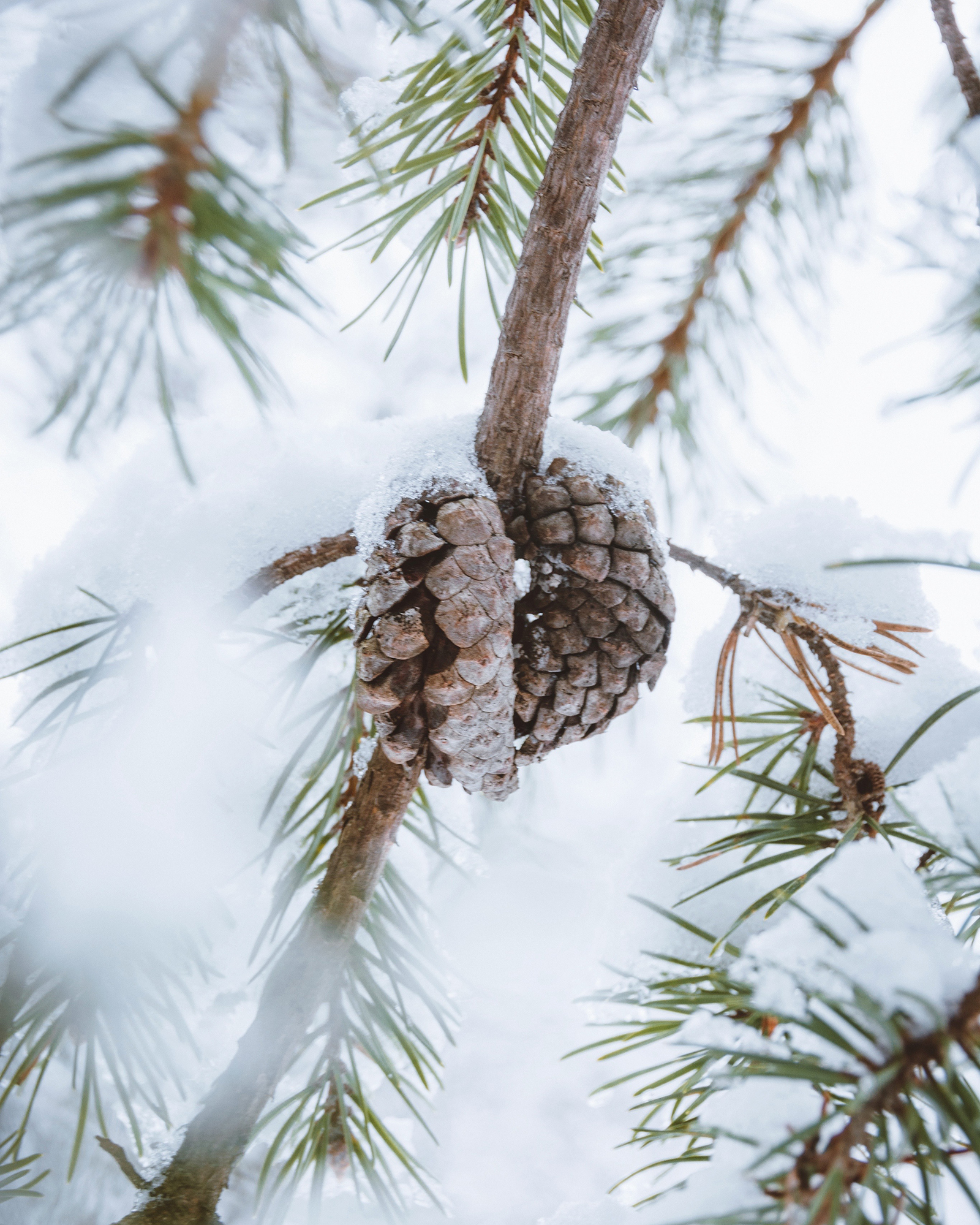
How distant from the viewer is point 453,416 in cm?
37

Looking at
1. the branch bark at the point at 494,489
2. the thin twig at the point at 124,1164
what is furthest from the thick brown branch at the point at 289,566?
the thin twig at the point at 124,1164

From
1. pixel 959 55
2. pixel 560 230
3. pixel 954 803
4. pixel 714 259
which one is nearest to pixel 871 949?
pixel 954 803

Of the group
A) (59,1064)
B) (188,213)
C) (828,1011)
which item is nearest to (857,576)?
(828,1011)

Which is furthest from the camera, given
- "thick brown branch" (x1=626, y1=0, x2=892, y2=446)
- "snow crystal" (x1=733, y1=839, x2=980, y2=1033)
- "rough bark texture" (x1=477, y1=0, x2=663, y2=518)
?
"thick brown branch" (x1=626, y1=0, x2=892, y2=446)

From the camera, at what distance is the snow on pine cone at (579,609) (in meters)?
0.30

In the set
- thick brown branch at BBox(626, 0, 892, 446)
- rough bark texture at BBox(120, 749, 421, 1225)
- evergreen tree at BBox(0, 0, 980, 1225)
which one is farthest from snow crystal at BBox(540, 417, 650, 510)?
thick brown branch at BBox(626, 0, 892, 446)

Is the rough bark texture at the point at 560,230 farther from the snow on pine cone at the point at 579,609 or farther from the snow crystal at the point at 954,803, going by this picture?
the snow crystal at the point at 954,803

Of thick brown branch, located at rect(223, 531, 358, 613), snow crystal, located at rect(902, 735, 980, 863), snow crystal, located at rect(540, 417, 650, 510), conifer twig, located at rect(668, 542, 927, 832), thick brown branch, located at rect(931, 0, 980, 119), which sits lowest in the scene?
snow crystal, located at rect(902, 735, 980, 863)

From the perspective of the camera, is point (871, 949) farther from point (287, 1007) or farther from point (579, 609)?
point (287, 1007)

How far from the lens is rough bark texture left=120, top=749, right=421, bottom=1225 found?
30cm

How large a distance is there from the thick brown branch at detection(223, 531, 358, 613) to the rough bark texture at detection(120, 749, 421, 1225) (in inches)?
3.8

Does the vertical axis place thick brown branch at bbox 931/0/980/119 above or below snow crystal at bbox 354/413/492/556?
above

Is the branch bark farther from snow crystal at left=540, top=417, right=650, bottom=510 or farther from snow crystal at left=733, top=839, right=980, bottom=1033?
snow crystal at left=733, top=839, right=980, bottom=1033

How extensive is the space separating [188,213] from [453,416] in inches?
5.8
